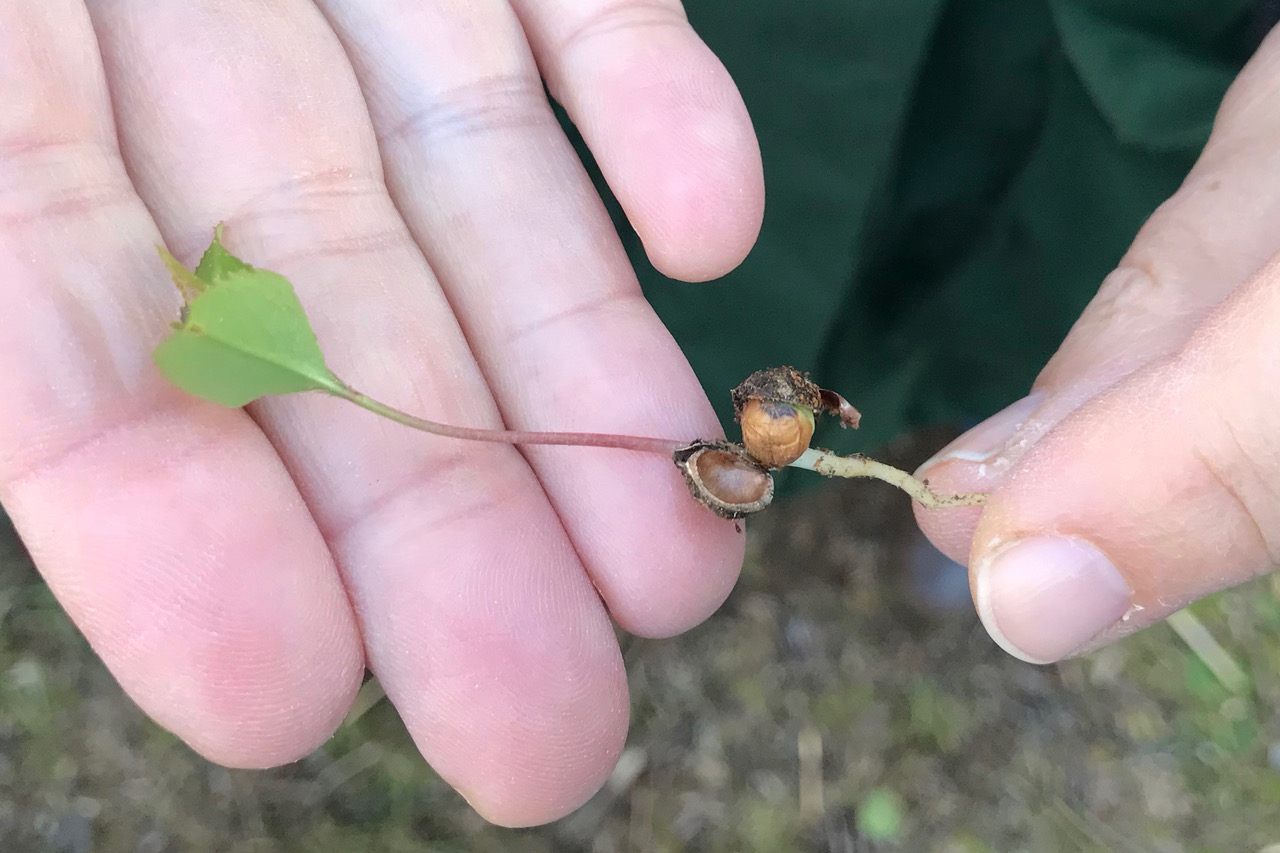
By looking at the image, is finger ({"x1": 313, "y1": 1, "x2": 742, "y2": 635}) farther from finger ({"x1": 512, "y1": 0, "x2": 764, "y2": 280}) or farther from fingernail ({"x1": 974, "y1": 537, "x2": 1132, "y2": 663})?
fingernail ({"x1": 974, "y1": 537, "x2": 1132, "y2": 663})

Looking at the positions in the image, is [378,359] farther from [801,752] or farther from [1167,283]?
[801,752]

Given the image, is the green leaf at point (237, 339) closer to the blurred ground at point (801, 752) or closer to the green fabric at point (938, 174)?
the green fabric at point (938, 174)

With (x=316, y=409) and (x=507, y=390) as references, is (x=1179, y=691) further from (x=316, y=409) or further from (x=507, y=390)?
(x=316, y=409)

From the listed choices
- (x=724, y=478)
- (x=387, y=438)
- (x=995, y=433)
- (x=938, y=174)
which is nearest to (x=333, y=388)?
(x=387, y=438)

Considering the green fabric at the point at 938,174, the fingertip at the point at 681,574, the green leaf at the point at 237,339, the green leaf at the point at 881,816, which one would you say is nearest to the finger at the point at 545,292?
the fingertip at the point at 681,574

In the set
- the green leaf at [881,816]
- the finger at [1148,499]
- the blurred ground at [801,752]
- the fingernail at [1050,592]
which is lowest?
the green leaf at [881,816]

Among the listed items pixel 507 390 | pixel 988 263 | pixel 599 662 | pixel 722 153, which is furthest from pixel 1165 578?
pixel 988 263
